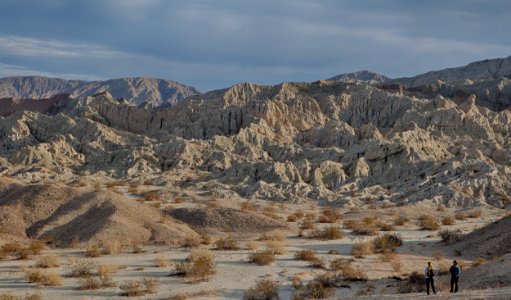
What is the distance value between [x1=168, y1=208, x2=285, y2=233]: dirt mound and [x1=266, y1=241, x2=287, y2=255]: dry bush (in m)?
3.73

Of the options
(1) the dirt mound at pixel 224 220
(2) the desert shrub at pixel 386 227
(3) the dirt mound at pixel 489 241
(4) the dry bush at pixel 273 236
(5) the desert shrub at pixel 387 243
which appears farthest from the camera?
(2) the desert shrub at pixel 386 227

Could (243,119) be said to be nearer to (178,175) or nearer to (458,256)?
(178,175)

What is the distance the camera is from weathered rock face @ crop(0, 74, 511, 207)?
124 feet

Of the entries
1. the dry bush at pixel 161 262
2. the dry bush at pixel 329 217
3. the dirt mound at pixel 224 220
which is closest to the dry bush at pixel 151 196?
the dirt mound at pixel 224 220

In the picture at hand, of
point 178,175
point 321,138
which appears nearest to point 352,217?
point 178,175

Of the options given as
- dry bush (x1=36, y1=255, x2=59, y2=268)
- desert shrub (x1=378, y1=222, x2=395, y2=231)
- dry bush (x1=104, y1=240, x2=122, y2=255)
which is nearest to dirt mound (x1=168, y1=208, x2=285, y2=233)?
desert shrub (x1=378, y1=222, x2=395, y2=231)

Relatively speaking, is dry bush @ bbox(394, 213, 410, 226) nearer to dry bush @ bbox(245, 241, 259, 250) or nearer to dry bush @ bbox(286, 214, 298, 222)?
dry bush @ bbox(286, 214, 298, 222)

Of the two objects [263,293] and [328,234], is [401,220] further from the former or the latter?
[263,293]

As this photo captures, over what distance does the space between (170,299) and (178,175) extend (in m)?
32.3

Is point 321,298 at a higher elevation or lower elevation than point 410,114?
lower

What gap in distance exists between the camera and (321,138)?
6525cm

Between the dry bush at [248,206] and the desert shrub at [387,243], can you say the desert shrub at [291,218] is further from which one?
the desert shrub at [387,243]

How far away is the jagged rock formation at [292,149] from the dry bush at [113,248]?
54.5 ft

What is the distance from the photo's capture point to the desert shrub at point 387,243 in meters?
20.2
